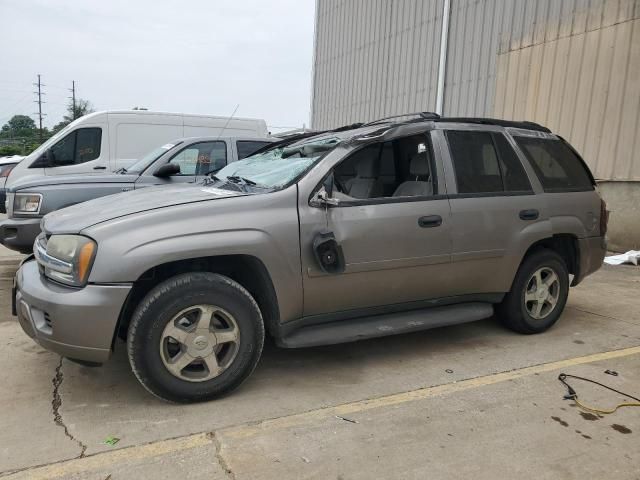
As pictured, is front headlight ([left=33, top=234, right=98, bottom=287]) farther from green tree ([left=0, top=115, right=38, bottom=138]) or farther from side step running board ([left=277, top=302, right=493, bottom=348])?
green tree ([left=0, top=115, right=38, bottom=138])

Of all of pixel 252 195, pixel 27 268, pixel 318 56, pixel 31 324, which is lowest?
pixel 31 324

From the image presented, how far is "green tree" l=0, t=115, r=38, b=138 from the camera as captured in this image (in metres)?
81.9

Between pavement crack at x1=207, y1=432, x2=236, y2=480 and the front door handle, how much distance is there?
1.94 metres

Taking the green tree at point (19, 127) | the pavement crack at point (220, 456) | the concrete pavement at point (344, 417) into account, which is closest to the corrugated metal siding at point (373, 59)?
the concrete pavement at point (344, 417)

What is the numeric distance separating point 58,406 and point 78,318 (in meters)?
0.67

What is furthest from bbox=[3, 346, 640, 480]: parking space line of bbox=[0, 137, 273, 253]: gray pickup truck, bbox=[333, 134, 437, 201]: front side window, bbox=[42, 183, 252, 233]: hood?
bbox=[0, 137, 273, 253]: gray pickup truck

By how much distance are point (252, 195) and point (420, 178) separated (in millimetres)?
1420

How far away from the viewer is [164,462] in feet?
8.14

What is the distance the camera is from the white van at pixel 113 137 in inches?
333

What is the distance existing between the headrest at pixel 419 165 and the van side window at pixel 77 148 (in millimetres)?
6577

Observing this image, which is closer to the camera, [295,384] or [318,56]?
[295,384]

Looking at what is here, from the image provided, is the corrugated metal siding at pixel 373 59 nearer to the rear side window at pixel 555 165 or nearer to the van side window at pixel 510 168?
the rear side window at pixel 555 165

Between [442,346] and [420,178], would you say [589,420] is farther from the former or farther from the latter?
[420,178]

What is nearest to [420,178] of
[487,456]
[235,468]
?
[487,456]
